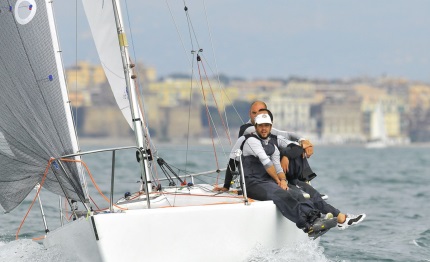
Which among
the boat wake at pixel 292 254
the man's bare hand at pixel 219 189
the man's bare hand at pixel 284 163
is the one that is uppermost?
the man's bare hand at pixel 284 163

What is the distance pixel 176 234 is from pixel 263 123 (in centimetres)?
104

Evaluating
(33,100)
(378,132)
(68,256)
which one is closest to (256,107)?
(33,100)

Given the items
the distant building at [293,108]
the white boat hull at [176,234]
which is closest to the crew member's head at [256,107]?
the white boat hull at [176,234]

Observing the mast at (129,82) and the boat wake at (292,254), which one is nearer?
the boat wake at (292,254)

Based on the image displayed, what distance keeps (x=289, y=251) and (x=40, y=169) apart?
Result: 1.62 meters

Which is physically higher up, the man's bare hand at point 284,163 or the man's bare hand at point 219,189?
the man's bare hand at point 284,163

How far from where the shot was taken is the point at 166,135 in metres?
96.2

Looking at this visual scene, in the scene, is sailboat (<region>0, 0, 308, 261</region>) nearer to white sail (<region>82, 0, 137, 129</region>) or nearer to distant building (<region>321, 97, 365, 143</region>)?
white sail (<region>82, 0, 137, 129</region>)

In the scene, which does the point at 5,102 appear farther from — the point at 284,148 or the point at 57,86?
the point at 284,148

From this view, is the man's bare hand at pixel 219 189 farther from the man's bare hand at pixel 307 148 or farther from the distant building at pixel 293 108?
the distant building at pixel 293 108

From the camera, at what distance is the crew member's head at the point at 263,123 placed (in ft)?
21.7

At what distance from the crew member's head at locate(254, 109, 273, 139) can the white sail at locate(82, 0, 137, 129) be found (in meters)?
1.06

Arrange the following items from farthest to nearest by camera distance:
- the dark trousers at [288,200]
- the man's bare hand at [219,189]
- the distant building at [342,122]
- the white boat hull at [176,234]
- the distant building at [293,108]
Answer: the distant building at [293,108] < the distant building at [342,122] < the man's bare hand at [219,189] < the dark trousers at [288,200] < the white boat hull at [176,234]

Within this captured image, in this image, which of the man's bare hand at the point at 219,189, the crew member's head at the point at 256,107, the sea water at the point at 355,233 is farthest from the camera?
the man's bare hand at the point at 219,189
